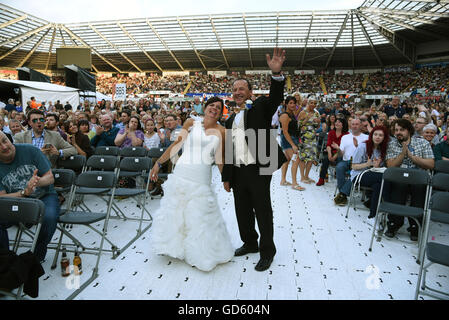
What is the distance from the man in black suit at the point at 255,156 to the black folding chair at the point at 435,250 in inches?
47.7

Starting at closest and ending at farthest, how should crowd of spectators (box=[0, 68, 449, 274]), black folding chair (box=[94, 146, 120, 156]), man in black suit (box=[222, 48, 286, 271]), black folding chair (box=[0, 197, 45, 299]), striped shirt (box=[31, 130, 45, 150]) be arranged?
black folding chair (box=[0, 197, 45, 299]) → man in black suit (box=[222, 48, 286, 271]) → crowd of spectators (box=[0, 68, 449, 274]) → striped shirt (box=[31, 130, 45, 150]) → black folding chair (box=[94, 146, 120, 156])

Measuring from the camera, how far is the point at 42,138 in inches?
163

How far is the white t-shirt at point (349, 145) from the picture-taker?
15.9ft

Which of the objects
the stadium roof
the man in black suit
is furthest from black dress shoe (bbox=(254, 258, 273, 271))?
the stadium roof

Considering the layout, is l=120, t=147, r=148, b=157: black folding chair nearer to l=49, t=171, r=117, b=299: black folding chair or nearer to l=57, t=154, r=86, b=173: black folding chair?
l=57, t=154, r=86, b=173: black folding chair

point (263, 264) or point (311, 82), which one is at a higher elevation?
point (311, 82)

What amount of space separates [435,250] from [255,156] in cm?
156

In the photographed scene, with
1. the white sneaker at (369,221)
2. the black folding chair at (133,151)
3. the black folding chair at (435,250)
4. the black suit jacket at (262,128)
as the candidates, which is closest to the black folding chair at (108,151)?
the black folding chair at (133,151)

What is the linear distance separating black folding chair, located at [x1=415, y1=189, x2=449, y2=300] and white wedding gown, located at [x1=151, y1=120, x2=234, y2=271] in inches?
64.0

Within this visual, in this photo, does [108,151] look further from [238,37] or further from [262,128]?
[238,37]

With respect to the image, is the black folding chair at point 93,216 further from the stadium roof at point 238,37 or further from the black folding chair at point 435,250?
the stadium roof at point 238,37

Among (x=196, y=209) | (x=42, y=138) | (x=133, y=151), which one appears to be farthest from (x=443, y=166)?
(x=42, y=138)

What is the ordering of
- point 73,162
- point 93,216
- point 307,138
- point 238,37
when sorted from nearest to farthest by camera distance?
point 93,216, point 73,162, point 307,138, point 238,37

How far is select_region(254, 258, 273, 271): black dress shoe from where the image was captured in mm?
2707
